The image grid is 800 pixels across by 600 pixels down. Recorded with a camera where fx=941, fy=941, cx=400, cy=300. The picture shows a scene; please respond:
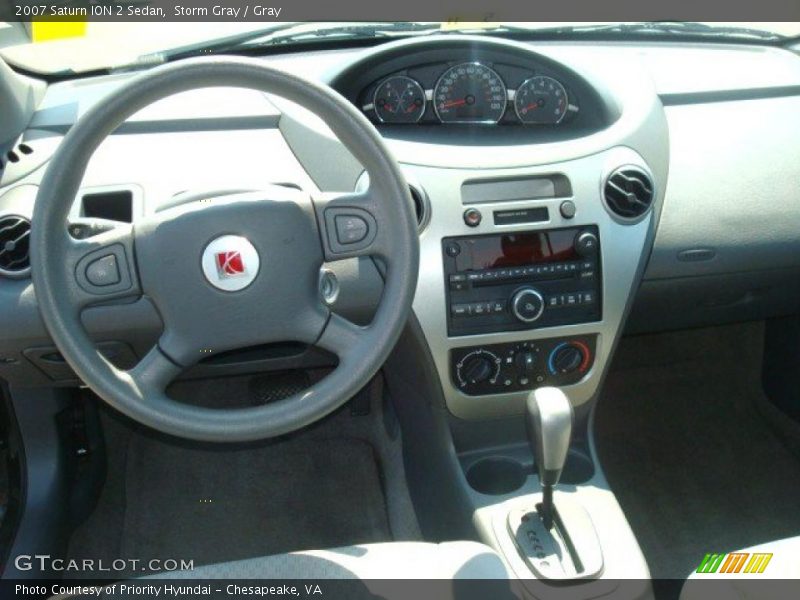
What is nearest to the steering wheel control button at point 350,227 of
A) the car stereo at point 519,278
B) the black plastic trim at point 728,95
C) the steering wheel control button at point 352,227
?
the steering wheel control button at point 352,227

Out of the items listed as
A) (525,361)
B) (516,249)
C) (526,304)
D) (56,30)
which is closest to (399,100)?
(516,249)

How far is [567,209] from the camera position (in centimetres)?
195

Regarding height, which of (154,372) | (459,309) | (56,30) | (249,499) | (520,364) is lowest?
(249,499)

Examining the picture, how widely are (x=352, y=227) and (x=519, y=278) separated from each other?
0.52 metres

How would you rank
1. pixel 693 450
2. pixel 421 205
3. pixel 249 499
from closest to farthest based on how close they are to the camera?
pixel 421 205 → pixel 249 499 → pixel 693 450

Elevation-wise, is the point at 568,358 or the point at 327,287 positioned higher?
the point at 327,287

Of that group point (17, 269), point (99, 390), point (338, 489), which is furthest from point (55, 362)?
point (338, 489)

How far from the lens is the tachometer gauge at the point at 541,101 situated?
2078 mm

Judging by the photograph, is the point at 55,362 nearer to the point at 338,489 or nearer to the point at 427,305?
the point at 427,305

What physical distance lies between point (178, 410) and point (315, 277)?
31cm

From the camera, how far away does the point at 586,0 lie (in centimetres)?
231

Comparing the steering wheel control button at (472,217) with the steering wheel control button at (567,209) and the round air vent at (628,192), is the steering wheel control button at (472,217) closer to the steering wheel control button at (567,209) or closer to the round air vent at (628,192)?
the steering wheel control button at (567,209)

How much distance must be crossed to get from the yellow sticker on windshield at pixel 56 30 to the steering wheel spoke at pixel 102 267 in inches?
29.6

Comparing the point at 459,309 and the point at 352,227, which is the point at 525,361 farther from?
the point at 352,227
